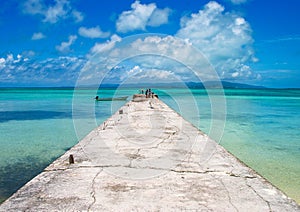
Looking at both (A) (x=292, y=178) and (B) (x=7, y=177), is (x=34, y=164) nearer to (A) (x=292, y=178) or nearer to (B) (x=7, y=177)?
(B) (x=7, y=177)

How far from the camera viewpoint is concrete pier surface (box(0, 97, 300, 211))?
101 inches

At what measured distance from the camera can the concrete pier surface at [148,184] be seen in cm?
257

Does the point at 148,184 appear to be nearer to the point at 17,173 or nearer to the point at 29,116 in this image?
the point at 17,173

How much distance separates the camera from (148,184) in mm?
3070

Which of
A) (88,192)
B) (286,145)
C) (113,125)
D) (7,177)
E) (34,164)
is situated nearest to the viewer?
(88,192)

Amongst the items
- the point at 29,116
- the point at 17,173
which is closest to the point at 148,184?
the point at 17,173

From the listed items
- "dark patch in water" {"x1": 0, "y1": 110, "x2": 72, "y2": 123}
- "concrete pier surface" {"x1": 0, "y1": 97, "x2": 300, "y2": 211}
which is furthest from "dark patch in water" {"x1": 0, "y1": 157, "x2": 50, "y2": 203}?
"dark patch in water" {"x1": 0, "y1": 110, "x2": 72, "y2": 123}

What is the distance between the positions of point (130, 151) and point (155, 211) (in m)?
2.15

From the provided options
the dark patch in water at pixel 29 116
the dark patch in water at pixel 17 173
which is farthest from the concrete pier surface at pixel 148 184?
the dark patch in water at pixel 29 116

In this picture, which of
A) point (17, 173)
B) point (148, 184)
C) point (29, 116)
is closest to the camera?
point (148, 184)

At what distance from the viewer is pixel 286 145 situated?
8.21 meters

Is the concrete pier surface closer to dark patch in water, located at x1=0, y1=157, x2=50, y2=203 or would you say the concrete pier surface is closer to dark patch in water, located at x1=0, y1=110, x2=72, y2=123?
dark patch in water, located at x1=0, y1=157, x2=50, y2=203

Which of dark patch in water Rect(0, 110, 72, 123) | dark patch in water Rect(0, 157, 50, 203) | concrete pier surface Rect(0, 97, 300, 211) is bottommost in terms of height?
dark patch in water Rect(0, 110, 72, 123)

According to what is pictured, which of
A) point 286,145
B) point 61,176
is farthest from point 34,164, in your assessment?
point 286,145
